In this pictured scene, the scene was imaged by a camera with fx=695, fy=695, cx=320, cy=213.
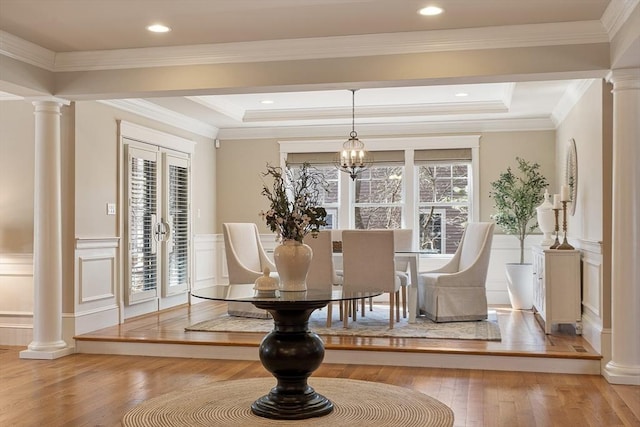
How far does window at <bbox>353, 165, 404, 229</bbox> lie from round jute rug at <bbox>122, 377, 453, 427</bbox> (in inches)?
178

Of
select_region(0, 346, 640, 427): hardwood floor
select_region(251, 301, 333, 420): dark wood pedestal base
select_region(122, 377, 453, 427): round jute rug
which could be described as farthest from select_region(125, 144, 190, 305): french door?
select_region(251, 301, 333, 420): dark wood pedestal base

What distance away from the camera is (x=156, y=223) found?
25.1ft

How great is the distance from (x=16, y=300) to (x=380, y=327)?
3344 millimetres

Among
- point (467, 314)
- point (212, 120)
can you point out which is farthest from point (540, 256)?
point (212, 120)

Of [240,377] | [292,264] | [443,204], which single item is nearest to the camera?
[292,264]

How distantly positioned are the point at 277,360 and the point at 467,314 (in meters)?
3.29

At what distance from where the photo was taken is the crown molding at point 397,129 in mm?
8602

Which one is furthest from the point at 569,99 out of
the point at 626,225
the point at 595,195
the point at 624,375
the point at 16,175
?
the point at 16,175

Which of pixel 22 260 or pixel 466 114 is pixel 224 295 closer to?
pixel 22 260

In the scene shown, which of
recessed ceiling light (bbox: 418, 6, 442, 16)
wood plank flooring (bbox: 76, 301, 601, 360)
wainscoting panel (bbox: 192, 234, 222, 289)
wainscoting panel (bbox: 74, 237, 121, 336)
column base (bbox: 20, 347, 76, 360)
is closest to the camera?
recessed ceiling light (bbox: 418, 6, 442, 16)

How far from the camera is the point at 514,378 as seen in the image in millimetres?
4992

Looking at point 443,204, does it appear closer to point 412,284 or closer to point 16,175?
point 412,284

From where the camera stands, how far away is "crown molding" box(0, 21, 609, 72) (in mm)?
4828

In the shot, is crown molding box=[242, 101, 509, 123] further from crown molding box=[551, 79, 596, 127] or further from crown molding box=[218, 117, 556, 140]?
crown molding box=[551, 79, 596, 127]
